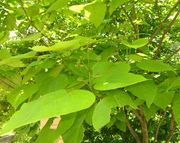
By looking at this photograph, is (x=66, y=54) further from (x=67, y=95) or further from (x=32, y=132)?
(x=32, y=132)

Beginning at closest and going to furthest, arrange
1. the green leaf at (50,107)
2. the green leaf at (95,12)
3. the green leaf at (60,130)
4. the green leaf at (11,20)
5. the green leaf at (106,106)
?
the green leaf at (50,107) < the green leaf at (106,106) < the green leaf at (60,130) < the green leaf at (95,12) < the green leaf at (11,20)

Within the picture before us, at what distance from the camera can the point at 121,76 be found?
60cm

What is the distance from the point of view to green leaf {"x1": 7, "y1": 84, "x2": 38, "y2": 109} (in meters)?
0.79

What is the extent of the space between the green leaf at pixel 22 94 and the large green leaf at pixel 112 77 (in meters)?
0.19

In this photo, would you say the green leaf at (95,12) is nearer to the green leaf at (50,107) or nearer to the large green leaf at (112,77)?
the large green leaf at (112,77)

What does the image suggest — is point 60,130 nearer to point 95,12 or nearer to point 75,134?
point 75,134

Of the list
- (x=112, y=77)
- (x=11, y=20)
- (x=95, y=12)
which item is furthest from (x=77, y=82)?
(x=11, y=20)

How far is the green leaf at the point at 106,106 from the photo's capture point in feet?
1.83

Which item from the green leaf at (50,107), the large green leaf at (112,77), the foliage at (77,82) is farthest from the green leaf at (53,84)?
the green leaf at (50,107)

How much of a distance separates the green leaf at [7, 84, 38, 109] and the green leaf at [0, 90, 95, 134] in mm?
298

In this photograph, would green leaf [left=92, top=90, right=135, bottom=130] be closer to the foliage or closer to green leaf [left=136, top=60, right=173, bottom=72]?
the foliage

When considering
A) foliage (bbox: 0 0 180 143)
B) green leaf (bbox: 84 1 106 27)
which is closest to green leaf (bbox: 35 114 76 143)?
foliage (bbox: 0 0 180 143)

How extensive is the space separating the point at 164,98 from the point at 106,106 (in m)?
0.30

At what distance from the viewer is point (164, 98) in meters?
0.84
